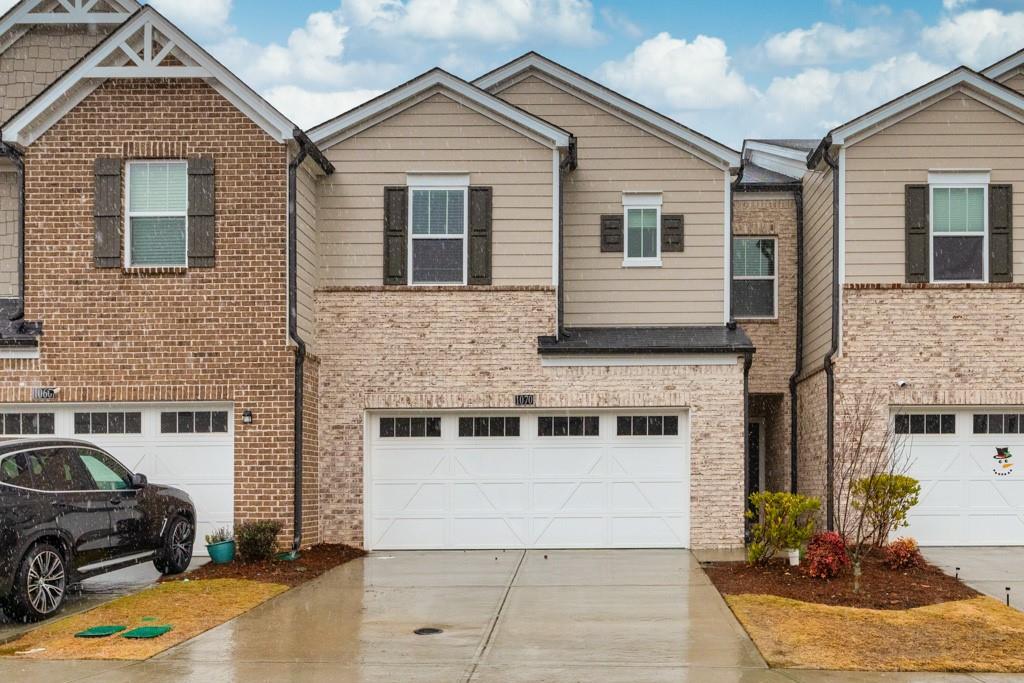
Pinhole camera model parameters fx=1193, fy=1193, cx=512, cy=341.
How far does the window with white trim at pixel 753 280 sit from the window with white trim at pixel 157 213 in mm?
9378

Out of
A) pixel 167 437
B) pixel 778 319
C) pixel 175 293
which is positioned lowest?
pixel 167 437

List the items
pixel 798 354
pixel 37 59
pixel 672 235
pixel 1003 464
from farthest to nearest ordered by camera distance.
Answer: pixel 798 354 < pixel 37 59 < pixel 672 235 < pixel 1003 464

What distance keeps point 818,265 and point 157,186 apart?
33.8 ft

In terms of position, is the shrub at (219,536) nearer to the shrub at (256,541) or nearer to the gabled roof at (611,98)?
the shrub at (256,541)

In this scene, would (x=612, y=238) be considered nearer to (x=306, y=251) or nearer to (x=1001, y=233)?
(x=306, y=251)

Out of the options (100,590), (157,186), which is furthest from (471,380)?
(100,590)

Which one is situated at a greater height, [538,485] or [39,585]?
[538,485]

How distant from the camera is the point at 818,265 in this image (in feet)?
63.3

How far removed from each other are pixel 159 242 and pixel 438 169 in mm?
4254

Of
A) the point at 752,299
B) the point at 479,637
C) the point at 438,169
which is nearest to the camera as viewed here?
the point at 479,637

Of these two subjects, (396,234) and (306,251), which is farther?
(396,234)

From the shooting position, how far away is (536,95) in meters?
20.0

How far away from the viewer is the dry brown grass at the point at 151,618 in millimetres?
9883

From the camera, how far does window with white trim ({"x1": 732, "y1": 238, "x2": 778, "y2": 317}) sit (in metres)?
20.6
